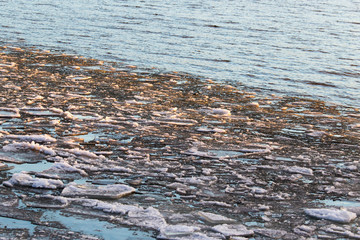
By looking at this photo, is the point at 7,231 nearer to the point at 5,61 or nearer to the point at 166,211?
the point at 166,211

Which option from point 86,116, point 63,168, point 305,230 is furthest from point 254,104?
point 305,230

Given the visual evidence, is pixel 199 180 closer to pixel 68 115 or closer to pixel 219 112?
pixel 68 115

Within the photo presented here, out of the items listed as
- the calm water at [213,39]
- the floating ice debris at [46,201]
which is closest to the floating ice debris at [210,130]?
the floating ice debris at [46,201]

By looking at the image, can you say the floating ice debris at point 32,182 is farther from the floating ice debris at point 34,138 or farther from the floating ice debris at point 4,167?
the floating ice debris at point 34,138

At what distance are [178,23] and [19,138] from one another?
14465mm

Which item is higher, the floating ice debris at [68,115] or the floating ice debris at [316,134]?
the floating ice debris at [68,115]

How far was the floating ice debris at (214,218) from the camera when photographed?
4.31m

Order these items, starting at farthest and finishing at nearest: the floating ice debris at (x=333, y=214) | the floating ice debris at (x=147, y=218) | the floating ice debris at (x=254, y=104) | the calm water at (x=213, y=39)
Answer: the calm water at (x=213, y=39) → the floating ice debris at (x=254, y=104) → the floating ice debris at (x=333, y=214) → the floating ice debris at (x=147, y=218)

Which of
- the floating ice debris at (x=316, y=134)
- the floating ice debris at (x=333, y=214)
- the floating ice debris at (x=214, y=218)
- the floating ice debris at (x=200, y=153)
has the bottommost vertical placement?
the floating ice debris at (x=316, y=134)

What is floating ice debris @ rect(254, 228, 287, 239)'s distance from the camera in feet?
13.5

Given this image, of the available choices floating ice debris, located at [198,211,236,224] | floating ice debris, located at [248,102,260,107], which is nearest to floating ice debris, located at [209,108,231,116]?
floating ice debris, located at [248,102,260,107]

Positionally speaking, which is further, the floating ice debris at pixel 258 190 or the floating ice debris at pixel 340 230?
the floating ice debris at pixel 258 190

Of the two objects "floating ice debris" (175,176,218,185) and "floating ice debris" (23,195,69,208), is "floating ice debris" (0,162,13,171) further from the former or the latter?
"floating ice debris" (175,176,218,185)

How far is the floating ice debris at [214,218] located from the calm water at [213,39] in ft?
21.2
